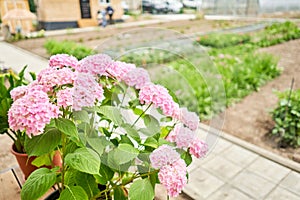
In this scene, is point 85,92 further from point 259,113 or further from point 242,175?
point 259,113

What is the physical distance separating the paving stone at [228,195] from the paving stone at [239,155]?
0.91 ft

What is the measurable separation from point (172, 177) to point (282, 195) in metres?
1.16

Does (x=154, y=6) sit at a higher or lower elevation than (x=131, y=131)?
higher

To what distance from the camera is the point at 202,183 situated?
5.09 ft

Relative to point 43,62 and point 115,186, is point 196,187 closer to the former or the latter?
point 115,186

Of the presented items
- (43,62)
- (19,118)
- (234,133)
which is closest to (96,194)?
(19,118)

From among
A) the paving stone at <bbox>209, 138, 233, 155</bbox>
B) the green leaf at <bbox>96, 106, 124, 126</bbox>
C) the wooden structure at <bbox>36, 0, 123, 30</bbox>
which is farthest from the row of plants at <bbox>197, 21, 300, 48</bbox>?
the wooden structure at <bbox>36, 0, 123, 30</bbox>

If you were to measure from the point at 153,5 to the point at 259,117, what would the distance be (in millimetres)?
12088

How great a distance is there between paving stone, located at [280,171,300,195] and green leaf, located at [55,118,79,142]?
1.42 metres

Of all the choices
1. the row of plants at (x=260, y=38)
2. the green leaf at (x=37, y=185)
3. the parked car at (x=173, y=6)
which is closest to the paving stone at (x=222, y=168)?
the green leaf at (x=37, y=185)

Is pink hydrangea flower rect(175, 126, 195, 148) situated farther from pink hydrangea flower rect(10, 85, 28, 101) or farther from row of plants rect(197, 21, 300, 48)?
row of plants rect(197, 21, 300, 48)

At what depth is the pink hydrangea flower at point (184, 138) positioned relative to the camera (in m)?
0.62

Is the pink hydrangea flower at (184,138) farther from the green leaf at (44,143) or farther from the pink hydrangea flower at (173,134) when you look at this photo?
the green leaf at (44,143)

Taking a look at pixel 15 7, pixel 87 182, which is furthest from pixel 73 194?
pixel 15 7
